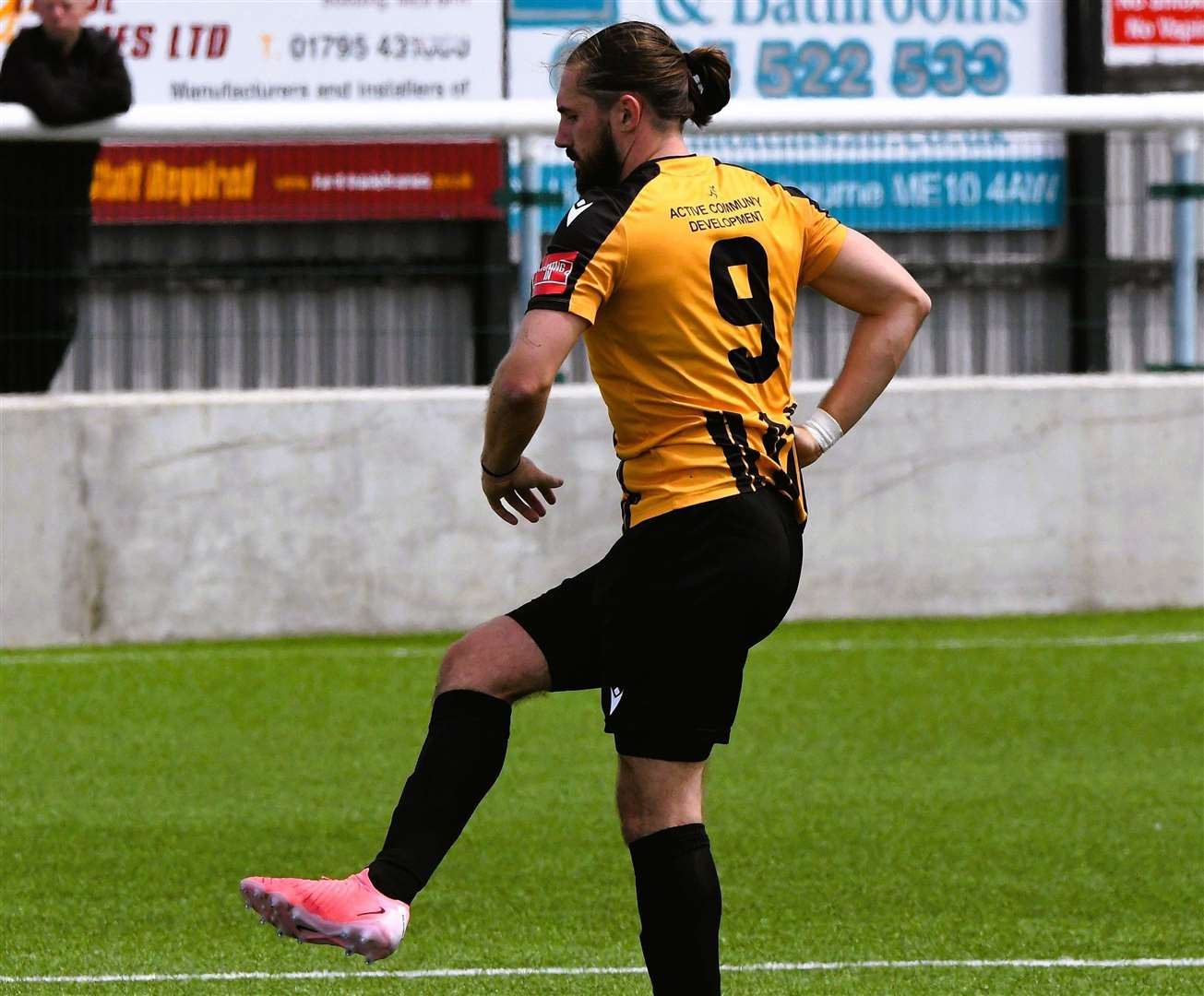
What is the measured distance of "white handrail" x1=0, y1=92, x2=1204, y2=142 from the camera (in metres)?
9.14

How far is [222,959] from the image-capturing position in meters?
4.87

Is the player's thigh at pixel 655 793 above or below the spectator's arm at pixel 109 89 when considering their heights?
below

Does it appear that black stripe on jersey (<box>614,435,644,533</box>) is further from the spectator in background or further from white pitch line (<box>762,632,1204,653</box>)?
the spectator in background

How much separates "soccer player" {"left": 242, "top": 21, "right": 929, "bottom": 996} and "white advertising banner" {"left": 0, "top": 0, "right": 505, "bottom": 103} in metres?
11.4

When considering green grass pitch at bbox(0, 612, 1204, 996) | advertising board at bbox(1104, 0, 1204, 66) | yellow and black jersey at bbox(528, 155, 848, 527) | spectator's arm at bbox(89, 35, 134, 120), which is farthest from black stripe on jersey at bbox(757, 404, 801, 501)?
advertising board at bbox(1104, 0, 1204, 66)

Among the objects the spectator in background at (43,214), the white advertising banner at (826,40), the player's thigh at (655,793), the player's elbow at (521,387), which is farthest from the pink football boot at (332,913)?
the white advertising banner at (826,40)

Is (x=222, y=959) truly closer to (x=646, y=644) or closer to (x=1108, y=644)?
(x=646, y=644)

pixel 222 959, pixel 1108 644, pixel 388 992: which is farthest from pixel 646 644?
pixel 1108 644

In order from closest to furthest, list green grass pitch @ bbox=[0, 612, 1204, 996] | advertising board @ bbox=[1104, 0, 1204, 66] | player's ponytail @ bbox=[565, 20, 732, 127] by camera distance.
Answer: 1. player's ponytail @ bbox=[565, 20, 732, 127]
2. green grass pitch @ bbox=[0, 612, 1204, 996]
3. advertising board @ bbox=[1104, 0, 1204, 66]

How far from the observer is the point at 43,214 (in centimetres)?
919

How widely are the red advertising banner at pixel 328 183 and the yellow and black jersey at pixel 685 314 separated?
503cm

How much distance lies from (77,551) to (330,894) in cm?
568

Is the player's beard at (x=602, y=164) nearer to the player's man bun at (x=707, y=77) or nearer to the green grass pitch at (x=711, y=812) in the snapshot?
the player's man bun at (x=707, y=77)

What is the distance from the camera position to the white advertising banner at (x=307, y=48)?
1471cm
